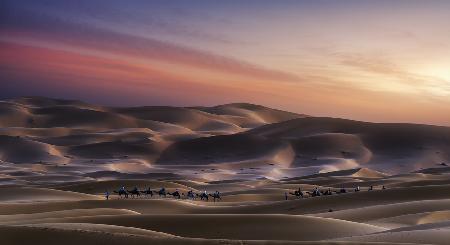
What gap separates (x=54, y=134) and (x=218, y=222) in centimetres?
8088

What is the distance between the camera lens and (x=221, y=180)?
43812 millimetres

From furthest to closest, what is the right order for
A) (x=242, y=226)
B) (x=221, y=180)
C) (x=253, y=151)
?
(x=253, y=151) → (x=221, y=180) → (x=242, y=226)

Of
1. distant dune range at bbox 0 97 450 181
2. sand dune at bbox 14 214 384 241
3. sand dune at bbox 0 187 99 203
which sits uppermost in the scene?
distant dune range at bbox 0 97 450 181

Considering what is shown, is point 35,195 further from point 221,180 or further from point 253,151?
point 253,151

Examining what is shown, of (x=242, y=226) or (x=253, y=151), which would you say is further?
(x=253, y=151)

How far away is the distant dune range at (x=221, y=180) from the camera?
35.2 feet

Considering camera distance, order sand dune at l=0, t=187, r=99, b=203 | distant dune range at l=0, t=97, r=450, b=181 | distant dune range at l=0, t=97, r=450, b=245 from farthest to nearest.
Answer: distant dune range at l=0, t=97, r=450, b=181 → sand dune at l=0, t=187, r=99, b=203 → distant dune range at l=0, t=97, r=450, b=245

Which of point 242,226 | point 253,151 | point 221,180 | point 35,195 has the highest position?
point 253,151

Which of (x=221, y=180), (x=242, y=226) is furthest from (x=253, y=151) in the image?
(x=242, y=226)

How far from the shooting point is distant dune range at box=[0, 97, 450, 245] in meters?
10.7

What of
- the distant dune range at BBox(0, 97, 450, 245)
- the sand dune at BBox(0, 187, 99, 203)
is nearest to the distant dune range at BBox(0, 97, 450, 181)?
the distant dune range at BBox(0, 97, 450, 245)

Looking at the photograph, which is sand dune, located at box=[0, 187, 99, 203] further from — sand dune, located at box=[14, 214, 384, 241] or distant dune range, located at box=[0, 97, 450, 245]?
sand dune, located at box=[14, 214, 384, 241]

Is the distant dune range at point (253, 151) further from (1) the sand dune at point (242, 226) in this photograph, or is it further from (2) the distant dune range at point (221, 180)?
(1) the sand dune at point (242, 226)

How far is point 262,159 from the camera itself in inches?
2415
